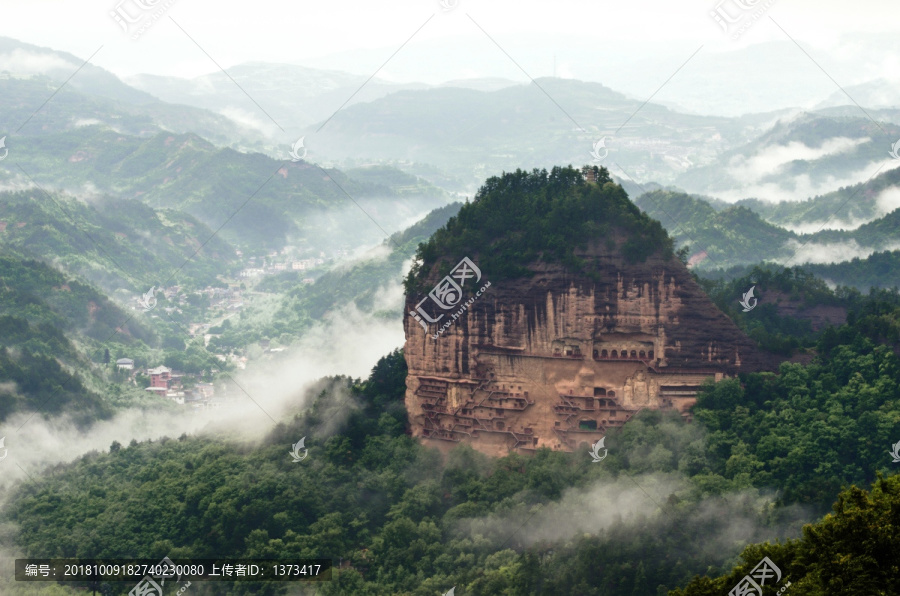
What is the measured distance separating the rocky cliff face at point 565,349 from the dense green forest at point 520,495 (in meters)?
1.42

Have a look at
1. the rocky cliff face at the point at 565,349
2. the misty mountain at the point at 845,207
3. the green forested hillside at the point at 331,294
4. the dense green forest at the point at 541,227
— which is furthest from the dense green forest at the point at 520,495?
the green forested hillside at the point at 331,294

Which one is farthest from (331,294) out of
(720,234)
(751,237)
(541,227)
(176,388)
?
(541,227)

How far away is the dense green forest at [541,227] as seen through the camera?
6981 centimetres

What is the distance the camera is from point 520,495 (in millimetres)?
66688

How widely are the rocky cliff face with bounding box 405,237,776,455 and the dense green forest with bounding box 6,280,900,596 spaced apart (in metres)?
1.42

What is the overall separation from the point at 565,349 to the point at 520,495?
305 inches

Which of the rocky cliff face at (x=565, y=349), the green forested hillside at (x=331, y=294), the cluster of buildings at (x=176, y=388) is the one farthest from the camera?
the green forested hillside at (x=331, y=294)

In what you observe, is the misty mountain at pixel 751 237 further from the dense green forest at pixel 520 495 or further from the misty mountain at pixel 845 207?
the dense green forest at pixel 520 495

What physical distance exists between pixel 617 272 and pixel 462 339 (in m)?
8.42

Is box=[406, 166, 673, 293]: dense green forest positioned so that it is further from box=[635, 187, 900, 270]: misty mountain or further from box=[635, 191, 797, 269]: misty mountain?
box=[635, 191, 797, 269]: misty mountain

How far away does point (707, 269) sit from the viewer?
119562 millimetres

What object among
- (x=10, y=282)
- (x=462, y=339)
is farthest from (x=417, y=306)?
(x=10, y=282)

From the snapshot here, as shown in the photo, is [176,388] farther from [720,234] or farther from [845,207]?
[845,207]

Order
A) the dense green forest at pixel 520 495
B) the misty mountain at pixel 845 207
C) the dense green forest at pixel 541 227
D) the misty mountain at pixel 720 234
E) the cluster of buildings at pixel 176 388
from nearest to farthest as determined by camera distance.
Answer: the dense green forest at pixel 520 495 → the dense green forest at pixel 541 227 → the misty mountain at pixel 720 234 → the cluster of buildings at pixel 176 388 → the misty mountain at pixel 845 207
